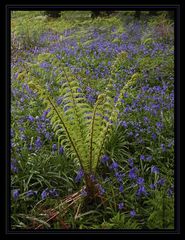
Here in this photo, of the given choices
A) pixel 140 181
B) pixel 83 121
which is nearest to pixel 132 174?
pixel 140 181

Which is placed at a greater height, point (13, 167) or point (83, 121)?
point (83, 121)

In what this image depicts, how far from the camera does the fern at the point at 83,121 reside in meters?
2.36

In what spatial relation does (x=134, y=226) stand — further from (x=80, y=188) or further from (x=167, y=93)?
(x=167, y=93)

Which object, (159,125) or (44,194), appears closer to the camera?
(44,194)

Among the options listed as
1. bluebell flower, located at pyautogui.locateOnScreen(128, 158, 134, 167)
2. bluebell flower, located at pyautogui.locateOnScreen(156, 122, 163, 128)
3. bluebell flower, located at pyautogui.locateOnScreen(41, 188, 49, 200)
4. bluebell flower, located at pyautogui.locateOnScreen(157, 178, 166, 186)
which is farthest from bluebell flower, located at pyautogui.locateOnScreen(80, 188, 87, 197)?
bluebell flower, located at pyautogui.locateOnScreen(156, 122, 163, 128)

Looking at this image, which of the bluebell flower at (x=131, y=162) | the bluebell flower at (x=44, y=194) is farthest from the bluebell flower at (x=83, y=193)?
the bluebell flower at (x=131, y=162)

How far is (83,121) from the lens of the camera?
242cm

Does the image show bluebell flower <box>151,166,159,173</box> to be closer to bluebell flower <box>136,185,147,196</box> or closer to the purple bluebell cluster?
bluebell flower <box>136,185,147,196</box>

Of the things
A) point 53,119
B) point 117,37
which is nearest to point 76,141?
point 53,119
